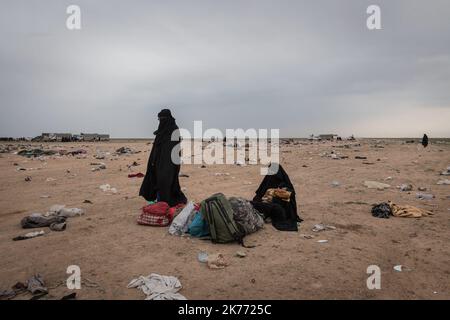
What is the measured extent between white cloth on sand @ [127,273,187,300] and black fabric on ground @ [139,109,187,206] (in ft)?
8.88

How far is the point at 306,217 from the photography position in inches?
232

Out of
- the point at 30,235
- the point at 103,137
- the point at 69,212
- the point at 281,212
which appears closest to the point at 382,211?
the point at 281,212

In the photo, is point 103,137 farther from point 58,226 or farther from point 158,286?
point 158,286

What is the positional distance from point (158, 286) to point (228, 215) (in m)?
1.67

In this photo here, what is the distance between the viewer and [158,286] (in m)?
3.12

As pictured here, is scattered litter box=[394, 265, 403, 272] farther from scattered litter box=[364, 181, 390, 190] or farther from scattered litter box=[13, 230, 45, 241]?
scattered litter box=[364, 181, 390, 190]

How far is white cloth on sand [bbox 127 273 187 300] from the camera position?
2941mm

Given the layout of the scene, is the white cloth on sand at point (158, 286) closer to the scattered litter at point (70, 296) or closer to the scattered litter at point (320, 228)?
the scattered litter at point (70, 296)

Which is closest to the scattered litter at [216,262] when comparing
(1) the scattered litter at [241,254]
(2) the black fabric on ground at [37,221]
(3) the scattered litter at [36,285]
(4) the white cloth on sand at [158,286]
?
(1) the scattered litter at [241,254]

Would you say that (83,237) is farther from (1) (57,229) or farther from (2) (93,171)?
(2) (93,171)

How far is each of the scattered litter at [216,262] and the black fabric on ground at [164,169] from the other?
7.64ft

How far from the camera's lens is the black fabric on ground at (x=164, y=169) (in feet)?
19.5

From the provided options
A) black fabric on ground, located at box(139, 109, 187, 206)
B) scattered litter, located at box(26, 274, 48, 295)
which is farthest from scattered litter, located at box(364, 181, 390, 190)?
scattered litter, located at box(26, 274, 48, 295)
